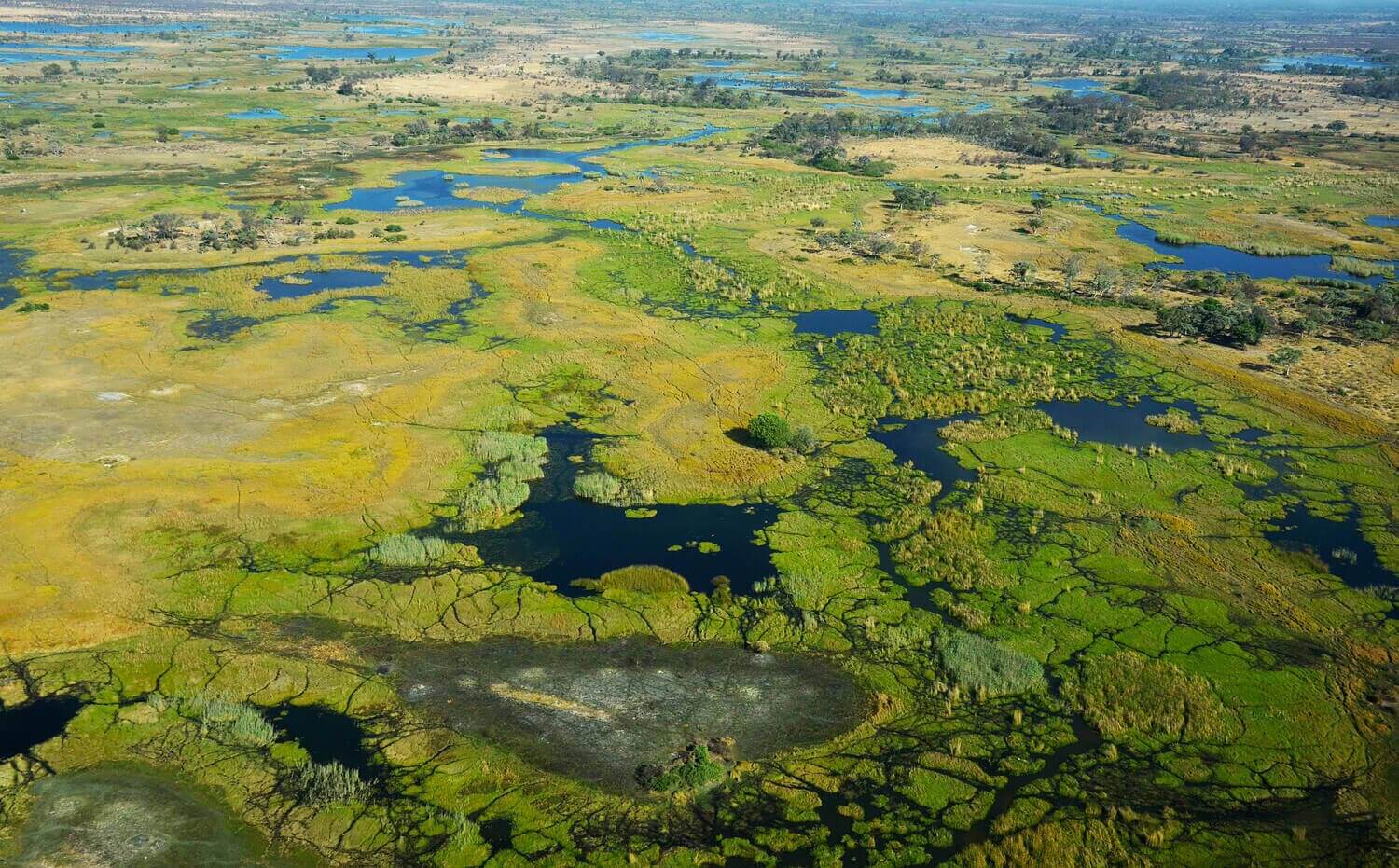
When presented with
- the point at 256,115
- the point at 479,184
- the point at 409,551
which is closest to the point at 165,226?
the point at 479,184

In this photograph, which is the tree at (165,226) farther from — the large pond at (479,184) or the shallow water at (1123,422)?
the shallow water at (1123,422)

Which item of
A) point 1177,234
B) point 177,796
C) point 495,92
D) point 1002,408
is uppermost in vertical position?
point 495,92

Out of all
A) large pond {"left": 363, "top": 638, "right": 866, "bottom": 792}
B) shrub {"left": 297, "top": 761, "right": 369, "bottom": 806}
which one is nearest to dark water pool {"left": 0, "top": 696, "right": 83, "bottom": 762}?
shrub {"left": 297, "top": 761, "right": 369, "bottom": 806}

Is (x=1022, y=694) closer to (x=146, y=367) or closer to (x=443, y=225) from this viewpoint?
(x=146, y=367)

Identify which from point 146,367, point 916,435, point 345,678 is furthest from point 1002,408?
point 146,367

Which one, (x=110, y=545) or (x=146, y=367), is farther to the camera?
(x=146, y=367)

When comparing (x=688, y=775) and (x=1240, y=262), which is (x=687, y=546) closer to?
(x=688, y=775)

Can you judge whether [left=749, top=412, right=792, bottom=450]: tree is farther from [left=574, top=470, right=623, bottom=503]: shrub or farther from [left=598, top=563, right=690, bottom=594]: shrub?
[left=598, top=563, right=690, bottom=594]: shrub
